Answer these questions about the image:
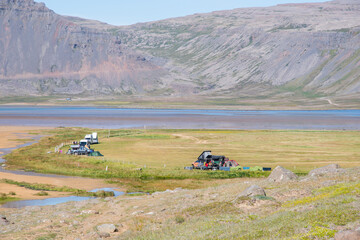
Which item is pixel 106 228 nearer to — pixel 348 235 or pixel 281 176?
pixel 281 176

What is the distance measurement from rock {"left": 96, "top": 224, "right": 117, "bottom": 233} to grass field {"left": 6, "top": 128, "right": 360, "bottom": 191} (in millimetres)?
15798

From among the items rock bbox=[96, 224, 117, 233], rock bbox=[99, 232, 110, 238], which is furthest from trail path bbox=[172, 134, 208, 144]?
rock bbox=[99, 232, 110, 238]

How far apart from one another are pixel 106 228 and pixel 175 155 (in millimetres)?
→ 39263

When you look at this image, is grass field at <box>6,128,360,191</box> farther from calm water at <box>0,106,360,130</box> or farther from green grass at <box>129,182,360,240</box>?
calm water at <box>0,106,360,130</box>

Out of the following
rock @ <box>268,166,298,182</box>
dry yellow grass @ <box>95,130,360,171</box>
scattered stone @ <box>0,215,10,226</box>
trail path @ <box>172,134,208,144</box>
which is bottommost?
trail path @ <box>172,134,208,144</box>

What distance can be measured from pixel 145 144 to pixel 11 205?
4456cm

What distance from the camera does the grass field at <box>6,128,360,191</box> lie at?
46781 mm

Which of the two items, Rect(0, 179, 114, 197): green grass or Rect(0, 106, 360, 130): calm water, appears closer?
Rect(0, 179, 114, 197): green grass

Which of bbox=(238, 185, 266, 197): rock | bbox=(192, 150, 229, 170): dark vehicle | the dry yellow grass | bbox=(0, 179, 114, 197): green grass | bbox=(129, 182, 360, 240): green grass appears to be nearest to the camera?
bbox=(129, 182, 360, 240): green grass

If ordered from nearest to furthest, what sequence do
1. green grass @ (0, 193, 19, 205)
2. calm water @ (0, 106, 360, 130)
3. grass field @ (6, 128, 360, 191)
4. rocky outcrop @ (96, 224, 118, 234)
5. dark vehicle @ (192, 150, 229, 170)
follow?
rocky outcrop @ (96, 224, 118, 234) → green grass @ (0, 193, 19, 205) → grass field @ (6, 128, 360, 191) → dark vehicle @ (192, 150, 229, 170) → calm water @ (0, 106, 360, 130)

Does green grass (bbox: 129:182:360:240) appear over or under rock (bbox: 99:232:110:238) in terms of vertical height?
over

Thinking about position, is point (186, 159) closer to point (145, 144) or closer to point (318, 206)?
point (145, 144)

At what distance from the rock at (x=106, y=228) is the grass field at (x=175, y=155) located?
51.8 feet

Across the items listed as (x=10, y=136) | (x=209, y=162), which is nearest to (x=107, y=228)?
(x=209, y=162)
